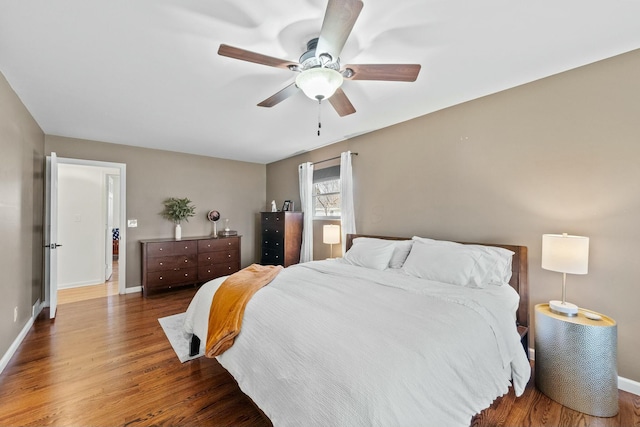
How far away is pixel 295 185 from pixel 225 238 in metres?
1.67

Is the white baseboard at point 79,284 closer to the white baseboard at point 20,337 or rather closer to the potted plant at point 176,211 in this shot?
the white baseboard at point 20,337

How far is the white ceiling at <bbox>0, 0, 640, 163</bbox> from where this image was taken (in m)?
1.55

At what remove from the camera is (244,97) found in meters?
2.68

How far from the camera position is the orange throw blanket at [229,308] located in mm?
1752

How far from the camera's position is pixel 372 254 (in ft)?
9.92

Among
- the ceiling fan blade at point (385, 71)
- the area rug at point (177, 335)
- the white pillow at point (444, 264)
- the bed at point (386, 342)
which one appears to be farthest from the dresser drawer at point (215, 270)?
the ceiling fan blade at point (385, 71)

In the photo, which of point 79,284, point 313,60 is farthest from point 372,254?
point 79,284

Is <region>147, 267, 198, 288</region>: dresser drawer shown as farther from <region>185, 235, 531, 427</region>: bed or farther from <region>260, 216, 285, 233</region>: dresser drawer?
<region>185, 235, 531, 427</region>: bed

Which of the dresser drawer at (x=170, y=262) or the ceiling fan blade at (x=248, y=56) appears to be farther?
the dresser drawer at (x=170, y=262)

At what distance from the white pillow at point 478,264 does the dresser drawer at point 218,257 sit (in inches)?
142

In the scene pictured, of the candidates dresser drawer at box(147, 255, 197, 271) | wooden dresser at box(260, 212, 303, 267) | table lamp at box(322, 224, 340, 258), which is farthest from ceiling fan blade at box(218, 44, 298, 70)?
dresser drawer at box(147, 255, 197, 271)

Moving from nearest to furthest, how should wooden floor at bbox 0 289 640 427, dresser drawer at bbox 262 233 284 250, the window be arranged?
wooden floor at bbox 0 289 640 427 → the window → dresser drawer at bbox 262 233 284 250

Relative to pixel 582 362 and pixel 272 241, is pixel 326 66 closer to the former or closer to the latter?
pixel 582 362

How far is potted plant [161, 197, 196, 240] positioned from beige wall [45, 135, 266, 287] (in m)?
0.09
